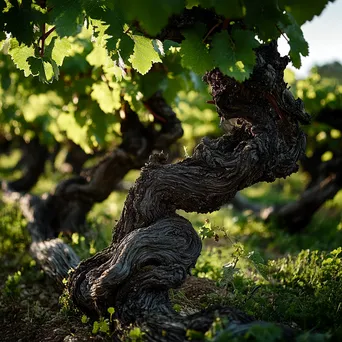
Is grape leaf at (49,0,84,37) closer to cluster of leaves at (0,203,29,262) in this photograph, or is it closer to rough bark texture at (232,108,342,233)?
cluster of leaves at (0,203,29,262)

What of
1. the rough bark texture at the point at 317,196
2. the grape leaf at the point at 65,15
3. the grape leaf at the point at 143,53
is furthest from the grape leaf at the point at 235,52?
the rough bark texture at the point at 317,196

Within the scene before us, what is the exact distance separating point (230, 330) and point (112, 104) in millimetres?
3302

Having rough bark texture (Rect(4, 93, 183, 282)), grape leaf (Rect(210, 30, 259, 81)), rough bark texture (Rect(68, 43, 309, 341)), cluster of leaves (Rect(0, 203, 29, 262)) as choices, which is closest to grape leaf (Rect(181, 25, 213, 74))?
grape leaf (Rect(210, 30, 259, 81))

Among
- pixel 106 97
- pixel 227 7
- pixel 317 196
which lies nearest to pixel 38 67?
pixel 227 7

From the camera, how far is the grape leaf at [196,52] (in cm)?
280

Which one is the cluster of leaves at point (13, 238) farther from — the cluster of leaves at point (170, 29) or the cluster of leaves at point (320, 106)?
the cluster of leaves at point (320, 106)

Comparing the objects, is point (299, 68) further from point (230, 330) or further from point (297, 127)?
point (230, 330)

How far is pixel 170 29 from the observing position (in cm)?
315

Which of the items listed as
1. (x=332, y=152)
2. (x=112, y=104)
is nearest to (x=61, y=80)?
(x=112, y=104)

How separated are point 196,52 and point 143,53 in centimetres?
46

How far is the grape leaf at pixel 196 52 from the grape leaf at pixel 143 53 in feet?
1.14

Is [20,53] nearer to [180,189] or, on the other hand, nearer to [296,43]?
[180,189]

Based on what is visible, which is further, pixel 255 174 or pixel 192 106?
Answer: pixel 192 106

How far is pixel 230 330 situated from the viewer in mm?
2473
